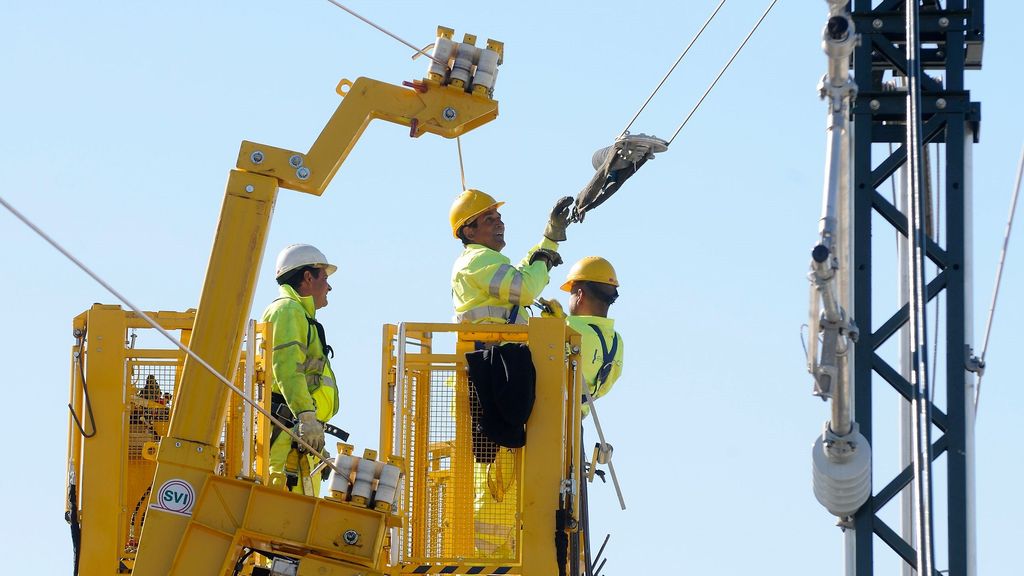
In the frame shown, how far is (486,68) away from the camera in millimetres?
12500

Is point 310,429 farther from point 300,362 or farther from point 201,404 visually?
point 201,404

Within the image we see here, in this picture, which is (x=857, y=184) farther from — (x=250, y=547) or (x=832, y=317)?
(x=250, y=547)

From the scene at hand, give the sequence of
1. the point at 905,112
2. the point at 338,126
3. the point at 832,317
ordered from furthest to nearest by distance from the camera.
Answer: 1. the point at 338,126
2. the point at 905,112
3. the point at 832,317

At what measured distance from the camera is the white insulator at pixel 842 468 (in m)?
10.4

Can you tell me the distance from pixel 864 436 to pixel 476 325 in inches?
122

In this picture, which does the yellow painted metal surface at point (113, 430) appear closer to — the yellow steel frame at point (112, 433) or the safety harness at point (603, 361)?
the yellow steel frame at point (112, 433)

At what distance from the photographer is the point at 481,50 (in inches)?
492

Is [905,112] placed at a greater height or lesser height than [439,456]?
greater

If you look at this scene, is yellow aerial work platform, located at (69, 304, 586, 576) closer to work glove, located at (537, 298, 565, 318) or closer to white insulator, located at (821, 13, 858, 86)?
work glove, located at (537, 298, 565, 318)

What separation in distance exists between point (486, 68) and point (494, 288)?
1866 mm

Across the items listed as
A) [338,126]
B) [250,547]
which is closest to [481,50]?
[338,126]

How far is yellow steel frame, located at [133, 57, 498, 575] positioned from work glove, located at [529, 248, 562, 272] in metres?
2.65

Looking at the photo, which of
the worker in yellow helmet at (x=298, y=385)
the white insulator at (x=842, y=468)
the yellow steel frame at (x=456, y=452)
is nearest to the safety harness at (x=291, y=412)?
the worker in yellow helmet at (x=298, y=385)

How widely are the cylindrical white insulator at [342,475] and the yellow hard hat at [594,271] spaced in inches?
167
